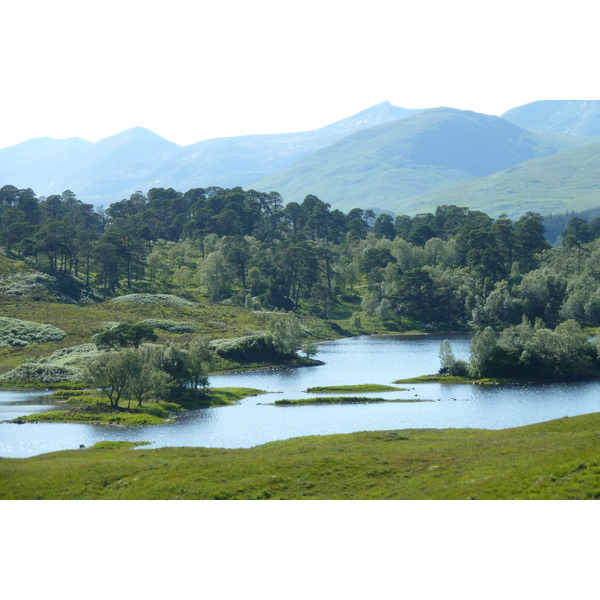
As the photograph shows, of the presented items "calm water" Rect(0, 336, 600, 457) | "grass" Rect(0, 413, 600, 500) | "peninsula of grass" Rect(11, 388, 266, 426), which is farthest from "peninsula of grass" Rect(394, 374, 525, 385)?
"grass" Rect(0, 413, 600, 500)

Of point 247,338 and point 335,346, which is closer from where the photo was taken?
point 247,338

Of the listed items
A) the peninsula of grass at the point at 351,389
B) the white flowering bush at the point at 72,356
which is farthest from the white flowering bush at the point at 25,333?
the peninsula of grass at the point at 351,389

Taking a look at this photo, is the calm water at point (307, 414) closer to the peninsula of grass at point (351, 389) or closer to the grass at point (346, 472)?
the peninsula of grass at point (351, 389)

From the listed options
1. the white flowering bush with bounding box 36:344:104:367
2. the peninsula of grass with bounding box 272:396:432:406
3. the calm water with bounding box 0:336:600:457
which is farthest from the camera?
the white flowering bush with bounding box 36:344:104:367

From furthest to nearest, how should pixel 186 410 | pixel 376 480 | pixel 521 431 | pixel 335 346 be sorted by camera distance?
pixel 335 346, pixel 186 410, pixel 521 431, pixel 376 480

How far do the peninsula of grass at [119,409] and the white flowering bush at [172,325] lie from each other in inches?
2195

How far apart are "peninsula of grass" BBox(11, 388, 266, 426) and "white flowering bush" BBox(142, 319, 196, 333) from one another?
55.7 meters

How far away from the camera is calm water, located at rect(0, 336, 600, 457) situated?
86.8 m

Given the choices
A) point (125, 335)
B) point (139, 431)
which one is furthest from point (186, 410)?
point (125, 335)

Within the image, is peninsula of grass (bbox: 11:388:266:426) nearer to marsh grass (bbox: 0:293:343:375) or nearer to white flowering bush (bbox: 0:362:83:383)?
white flowering bush (bbox: 0:362:83:383)

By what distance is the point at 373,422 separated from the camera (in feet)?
318

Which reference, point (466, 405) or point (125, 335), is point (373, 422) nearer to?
point (466, 405)

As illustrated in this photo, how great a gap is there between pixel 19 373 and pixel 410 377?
7572 cm

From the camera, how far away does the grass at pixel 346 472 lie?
1593 inches
